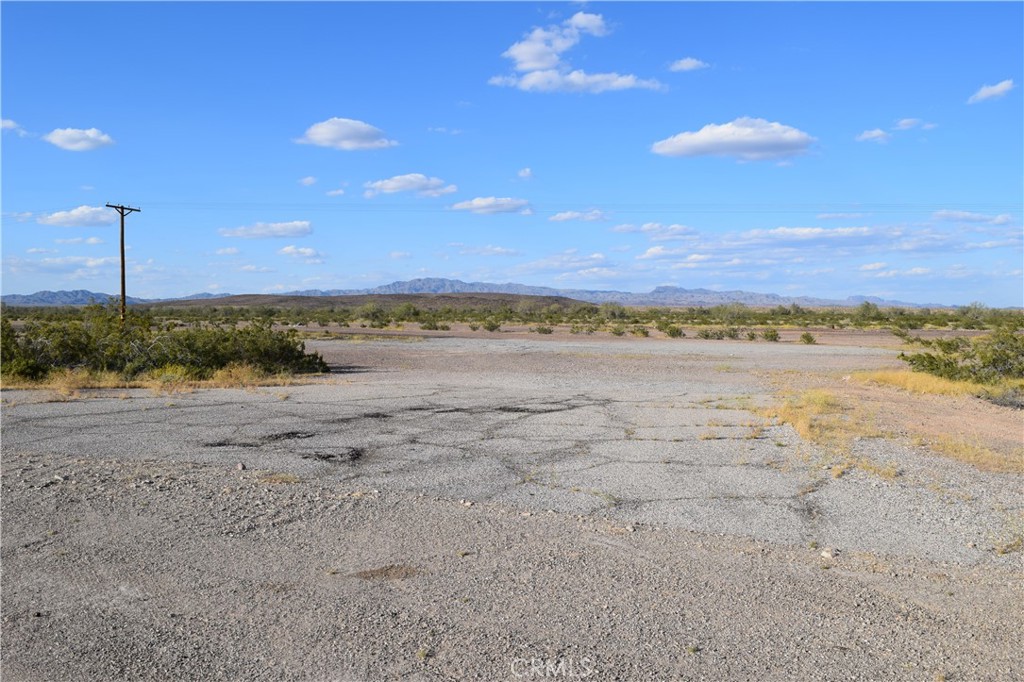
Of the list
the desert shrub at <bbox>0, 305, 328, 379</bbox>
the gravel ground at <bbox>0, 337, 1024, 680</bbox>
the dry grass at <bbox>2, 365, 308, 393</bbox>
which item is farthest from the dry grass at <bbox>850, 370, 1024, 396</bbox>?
the desert shrub at <bbox>0, 305, 328, 379</bbox>

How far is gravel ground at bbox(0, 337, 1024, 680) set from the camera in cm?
498

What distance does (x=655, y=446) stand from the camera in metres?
12.5

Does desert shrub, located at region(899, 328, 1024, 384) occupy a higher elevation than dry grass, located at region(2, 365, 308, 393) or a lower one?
higher

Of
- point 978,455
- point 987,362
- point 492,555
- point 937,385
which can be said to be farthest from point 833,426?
point 987,362

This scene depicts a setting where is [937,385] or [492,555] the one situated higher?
[937,385]

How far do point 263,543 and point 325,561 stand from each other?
0.78 m

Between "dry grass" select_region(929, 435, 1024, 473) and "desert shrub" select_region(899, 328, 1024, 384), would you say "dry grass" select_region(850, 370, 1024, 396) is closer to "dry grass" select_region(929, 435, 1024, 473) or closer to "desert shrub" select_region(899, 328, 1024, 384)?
"desert shrub" select_region(899, 328, 1024, 384)

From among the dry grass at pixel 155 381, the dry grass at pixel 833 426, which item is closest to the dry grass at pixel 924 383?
the dry grass at pixel 833 426

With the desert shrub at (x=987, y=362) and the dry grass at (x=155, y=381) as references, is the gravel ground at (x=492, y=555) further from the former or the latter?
the desert shrub at (x=987, y=362)

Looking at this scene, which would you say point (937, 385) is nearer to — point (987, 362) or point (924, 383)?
point (924, 383)

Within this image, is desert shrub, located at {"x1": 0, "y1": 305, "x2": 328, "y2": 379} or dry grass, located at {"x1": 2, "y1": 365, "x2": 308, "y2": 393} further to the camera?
desert shrub, located at {"x1": 0, "y1": 305, "x2": 328, "y2": 379}

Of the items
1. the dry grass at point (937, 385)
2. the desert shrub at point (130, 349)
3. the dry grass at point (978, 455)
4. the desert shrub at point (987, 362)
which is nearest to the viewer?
the dry grass at point (978, 455)

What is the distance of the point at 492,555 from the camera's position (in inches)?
271

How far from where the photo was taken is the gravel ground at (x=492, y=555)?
4.98 m
